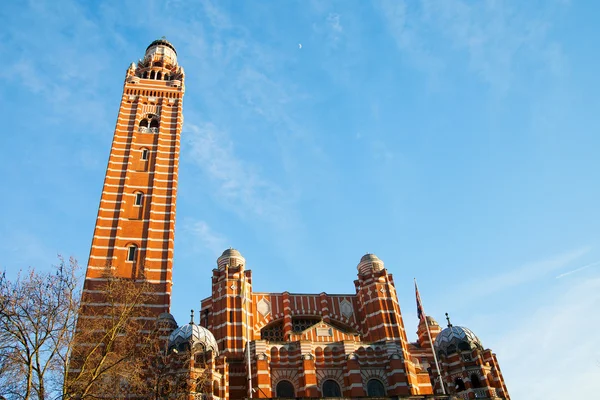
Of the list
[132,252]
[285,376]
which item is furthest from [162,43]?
[285,376]

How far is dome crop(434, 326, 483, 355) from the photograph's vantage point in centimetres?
4075

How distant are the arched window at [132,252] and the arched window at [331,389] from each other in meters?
20.7

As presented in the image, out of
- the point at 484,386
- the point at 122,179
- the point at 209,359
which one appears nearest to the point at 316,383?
the point at 209,359

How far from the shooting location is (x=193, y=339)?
116ft

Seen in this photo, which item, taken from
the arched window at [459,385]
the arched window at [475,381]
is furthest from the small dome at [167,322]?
the arched window at [475,381]

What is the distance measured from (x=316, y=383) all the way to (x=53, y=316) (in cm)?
1965

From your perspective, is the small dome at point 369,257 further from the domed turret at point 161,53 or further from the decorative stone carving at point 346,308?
the domed turret at point 161,53

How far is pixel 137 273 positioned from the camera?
43938mm

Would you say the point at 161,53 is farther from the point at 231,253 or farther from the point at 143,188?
the point at 231,253

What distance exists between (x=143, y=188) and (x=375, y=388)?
29.8 m

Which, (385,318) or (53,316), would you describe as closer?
(53,316)

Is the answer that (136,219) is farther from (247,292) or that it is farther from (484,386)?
(484,386)

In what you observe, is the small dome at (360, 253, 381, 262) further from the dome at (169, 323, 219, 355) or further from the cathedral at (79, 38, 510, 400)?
the dome at (169, 323, 219, 355)

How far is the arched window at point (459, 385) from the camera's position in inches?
1548
